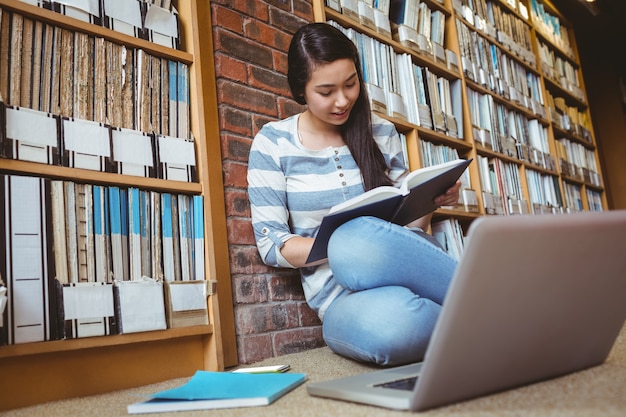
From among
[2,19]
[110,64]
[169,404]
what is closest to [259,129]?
[110,64]

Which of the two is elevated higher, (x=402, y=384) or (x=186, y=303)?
(x=186, y=303)

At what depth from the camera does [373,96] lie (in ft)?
6.36

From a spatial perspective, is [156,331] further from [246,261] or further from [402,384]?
[402,384]

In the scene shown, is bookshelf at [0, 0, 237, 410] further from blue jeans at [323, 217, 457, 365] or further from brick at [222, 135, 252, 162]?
blue jeans at [323, 217, 457, 365]

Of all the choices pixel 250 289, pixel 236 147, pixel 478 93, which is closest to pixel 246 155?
pixel 236 147

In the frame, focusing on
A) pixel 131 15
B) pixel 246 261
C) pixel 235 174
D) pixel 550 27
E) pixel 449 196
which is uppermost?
pixel 550 27

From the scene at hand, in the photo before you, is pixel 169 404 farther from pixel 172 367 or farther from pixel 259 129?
pixel 259 129

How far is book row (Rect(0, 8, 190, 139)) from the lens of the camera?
110 cm

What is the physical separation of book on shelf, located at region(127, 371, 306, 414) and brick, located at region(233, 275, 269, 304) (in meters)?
0.49

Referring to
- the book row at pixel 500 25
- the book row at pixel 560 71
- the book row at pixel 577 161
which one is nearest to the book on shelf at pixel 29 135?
the book row at pixel 500 25

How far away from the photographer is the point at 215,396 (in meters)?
0.83

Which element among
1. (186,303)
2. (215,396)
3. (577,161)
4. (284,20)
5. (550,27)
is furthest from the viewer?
(550,27)

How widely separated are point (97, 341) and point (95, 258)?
176mm

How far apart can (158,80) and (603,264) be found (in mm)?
1091
